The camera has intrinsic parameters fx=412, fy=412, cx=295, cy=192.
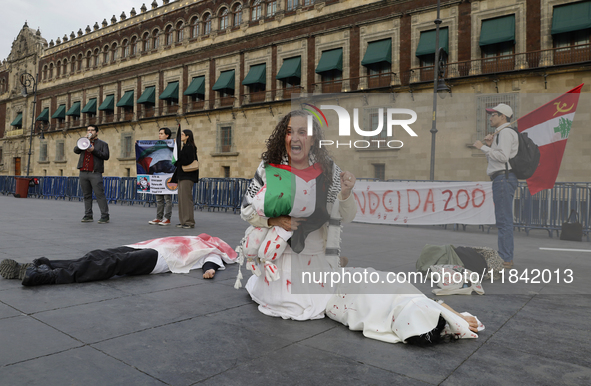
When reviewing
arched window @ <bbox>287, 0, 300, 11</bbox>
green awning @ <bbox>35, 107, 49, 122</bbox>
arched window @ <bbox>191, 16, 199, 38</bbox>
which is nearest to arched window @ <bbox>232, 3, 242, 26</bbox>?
arched window @ <bbox>191, 16, 199, 38</bbox>

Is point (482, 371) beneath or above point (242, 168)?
beneath

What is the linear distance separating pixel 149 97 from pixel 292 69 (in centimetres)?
1346

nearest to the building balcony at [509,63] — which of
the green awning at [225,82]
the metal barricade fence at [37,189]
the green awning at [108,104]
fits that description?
the green awning at [225,82]

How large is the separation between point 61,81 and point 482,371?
158 ft

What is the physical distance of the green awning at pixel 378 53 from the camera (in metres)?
21.4

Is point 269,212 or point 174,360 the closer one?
point 174,360

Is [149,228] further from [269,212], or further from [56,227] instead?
[269,212]

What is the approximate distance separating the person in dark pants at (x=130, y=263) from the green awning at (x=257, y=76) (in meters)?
22.9

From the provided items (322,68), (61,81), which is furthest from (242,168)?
(61,81)

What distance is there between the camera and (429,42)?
20156 millimetres

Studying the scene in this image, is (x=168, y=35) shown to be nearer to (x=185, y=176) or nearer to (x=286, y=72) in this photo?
(x=286, y=72)

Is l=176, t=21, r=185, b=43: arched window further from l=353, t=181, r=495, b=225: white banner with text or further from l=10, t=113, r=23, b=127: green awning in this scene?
l=353, t=181, r=495, b=225: white banner with text

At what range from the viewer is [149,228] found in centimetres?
822

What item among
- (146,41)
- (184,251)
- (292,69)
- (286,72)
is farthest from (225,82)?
(184,251)
